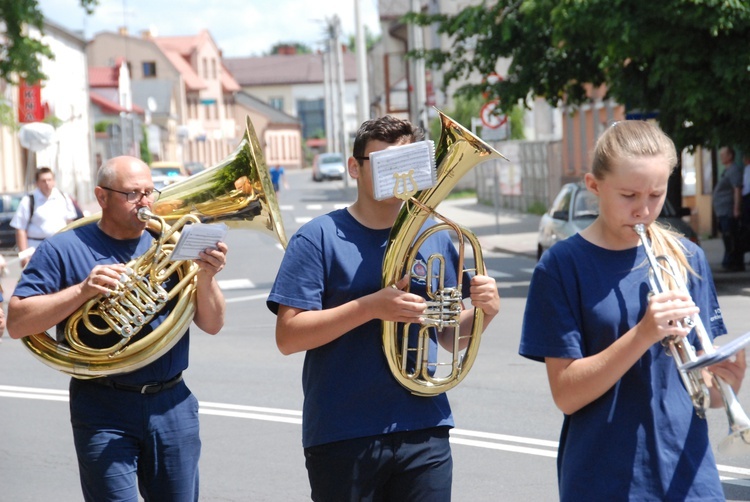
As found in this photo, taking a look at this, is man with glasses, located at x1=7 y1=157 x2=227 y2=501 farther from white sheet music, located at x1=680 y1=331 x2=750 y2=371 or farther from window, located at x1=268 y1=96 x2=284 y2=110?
window, located at x1=268 y1=96 x2=284 y2=110

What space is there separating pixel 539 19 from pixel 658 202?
629 inches

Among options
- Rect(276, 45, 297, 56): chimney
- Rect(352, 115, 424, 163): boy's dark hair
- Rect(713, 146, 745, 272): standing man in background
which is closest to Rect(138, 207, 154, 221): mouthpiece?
Rect(352, 115, 424, 163): boy's dark hair

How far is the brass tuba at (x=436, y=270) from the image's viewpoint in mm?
3520

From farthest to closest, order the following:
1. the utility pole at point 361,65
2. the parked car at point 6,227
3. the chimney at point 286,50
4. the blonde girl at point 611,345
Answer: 1. the chimney at point 286,50
2. the utility pole at point 361,65
3. the parked car at point 6,227
4. the blonde girl at point 611,345

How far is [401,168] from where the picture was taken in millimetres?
3412

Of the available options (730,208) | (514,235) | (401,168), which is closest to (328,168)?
(514,235)

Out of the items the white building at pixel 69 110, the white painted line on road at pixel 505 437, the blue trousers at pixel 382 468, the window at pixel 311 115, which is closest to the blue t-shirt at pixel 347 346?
the blue trousers at pixel 382 468

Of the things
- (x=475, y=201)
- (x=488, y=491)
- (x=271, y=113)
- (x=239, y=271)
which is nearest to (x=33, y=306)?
(x=488, y=491)

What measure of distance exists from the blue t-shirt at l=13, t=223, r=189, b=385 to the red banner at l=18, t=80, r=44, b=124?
30.6 m

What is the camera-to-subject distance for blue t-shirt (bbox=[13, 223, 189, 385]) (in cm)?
445

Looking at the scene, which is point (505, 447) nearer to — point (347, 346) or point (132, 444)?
point (132, 444)

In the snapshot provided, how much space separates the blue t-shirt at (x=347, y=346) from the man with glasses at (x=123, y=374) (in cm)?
65

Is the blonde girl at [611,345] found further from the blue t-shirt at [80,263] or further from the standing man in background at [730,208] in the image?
the standing man in background at [730,208]

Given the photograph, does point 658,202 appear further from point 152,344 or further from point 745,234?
point 745,234
